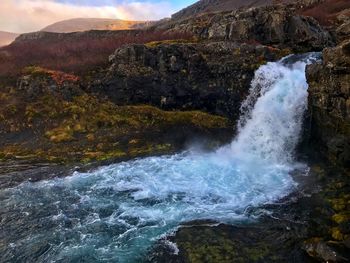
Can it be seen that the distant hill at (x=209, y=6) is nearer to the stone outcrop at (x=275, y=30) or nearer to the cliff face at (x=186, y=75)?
the stone outcrop at (x=275, y=30)

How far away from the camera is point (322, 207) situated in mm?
18609

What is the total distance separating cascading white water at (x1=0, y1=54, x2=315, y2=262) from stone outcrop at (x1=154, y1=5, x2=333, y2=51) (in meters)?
10.8

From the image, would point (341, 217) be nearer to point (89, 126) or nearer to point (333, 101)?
point (333, 101)

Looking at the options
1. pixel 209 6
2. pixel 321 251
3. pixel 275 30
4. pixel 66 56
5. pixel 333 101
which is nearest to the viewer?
pixel 321 251

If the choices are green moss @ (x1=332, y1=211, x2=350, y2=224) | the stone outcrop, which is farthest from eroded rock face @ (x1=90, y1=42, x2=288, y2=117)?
green moss @ (x1=332, y1=211, x2=350, y2=224)

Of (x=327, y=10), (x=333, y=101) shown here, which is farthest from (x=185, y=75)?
(x=327, y=10)

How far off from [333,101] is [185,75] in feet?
51.4

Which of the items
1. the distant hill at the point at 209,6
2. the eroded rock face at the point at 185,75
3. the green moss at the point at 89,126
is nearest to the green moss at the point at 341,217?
the green moss at the point at 89,126

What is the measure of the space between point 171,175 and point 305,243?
10.1m

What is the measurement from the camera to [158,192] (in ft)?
69.1

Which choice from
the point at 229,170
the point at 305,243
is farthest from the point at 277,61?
the point at 305,243

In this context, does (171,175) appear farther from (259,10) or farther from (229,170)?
(259,10)

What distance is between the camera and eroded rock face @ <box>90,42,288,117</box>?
34.4 meters

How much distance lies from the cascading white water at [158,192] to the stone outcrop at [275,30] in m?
10.8
